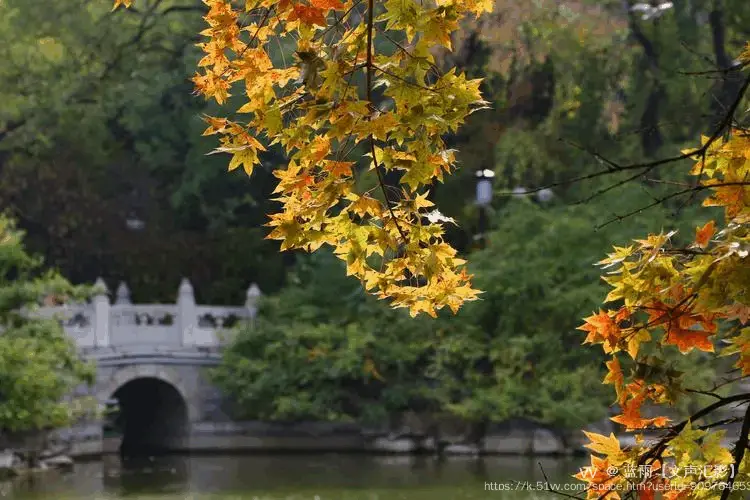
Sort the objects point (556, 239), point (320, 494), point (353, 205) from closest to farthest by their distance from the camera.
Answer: point (353, 205) < point (320, 494) < point (556, 239)

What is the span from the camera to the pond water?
12.1m

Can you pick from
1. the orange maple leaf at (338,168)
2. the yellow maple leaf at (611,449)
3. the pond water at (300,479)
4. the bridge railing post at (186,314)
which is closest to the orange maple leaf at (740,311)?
the yellow maple leaf at (611,449)

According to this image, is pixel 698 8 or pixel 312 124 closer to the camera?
pixel 312 124

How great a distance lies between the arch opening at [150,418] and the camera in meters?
17.8

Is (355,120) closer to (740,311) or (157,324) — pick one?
Result: (740,311)

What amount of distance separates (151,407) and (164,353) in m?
1.89

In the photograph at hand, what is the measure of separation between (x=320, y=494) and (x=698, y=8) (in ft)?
25.4

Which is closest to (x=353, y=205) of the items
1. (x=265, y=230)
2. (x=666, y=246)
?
(x=666, y=246)

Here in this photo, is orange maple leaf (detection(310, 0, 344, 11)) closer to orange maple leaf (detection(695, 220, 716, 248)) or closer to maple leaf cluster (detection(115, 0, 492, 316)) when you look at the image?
maple leaf cluster (detection(115, 0, 492, 316))

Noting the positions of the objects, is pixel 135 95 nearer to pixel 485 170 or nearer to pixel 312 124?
pixel 485 170

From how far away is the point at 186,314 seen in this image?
1728cm

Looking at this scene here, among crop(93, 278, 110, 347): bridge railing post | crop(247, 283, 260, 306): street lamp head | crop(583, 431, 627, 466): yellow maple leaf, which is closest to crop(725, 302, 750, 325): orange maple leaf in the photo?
crop(583, 431, 627, 466): yellow maple leaf

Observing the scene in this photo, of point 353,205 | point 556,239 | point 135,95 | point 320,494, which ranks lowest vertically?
point 320,494

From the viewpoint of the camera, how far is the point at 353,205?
10.2 ft
